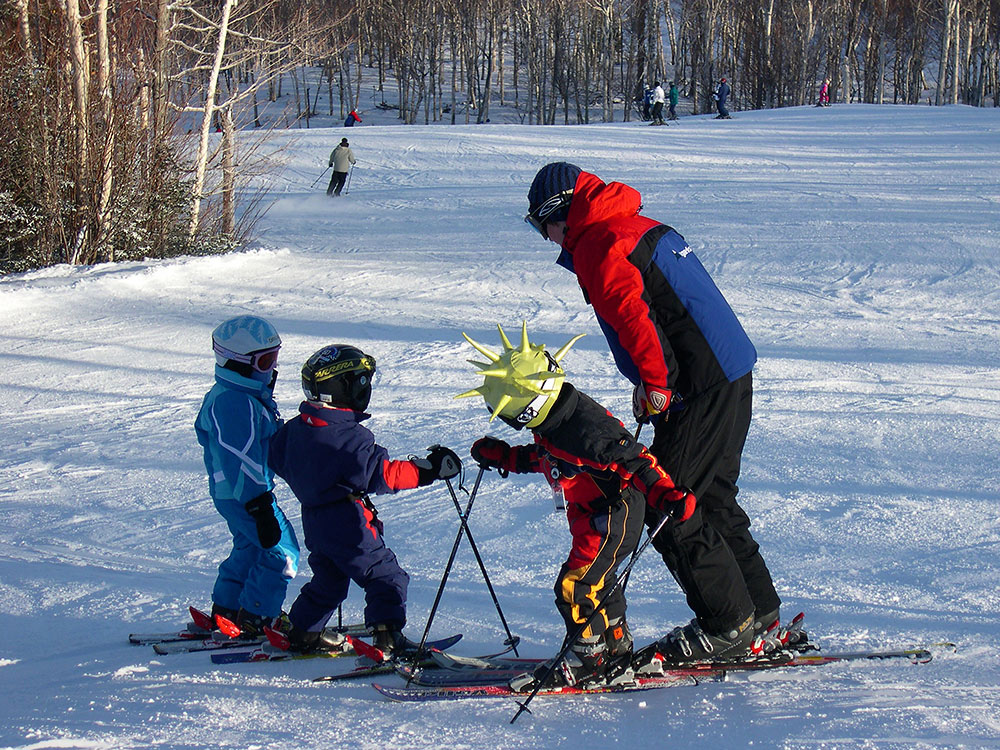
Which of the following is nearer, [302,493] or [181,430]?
[302,493]

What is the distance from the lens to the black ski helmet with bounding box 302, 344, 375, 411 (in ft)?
10.9

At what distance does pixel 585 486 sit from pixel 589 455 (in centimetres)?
17

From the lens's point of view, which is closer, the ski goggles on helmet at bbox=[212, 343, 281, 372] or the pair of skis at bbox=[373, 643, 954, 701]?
the pair of skis at bbox=[373, 643, 954, 701]

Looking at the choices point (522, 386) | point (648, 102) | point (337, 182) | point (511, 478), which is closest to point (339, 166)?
point (337, 182)

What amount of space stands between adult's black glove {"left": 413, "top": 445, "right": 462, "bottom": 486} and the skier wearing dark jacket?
70cm

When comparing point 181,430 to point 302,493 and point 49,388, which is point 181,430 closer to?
point 49,388

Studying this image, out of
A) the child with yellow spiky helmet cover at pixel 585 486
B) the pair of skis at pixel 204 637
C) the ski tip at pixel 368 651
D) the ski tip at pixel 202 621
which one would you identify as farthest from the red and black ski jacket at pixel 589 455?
the ski tip at pixel 202 621

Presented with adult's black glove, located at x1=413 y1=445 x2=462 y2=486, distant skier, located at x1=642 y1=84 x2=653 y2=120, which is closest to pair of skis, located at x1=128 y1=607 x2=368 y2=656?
adult's black glove, located at x1=413 y1=445 x2=462 y2=486

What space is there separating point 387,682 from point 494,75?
57843mm

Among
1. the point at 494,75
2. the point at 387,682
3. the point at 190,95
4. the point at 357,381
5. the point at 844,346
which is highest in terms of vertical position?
the point at 494,75

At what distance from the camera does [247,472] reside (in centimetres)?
368

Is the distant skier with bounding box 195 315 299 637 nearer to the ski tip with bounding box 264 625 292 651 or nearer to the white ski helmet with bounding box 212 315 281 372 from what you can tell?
the white ski helmet with bounding box 212 315 281 372

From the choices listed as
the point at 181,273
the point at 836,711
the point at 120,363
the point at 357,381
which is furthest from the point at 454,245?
the point at 836,711

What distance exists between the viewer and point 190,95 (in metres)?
14.3
